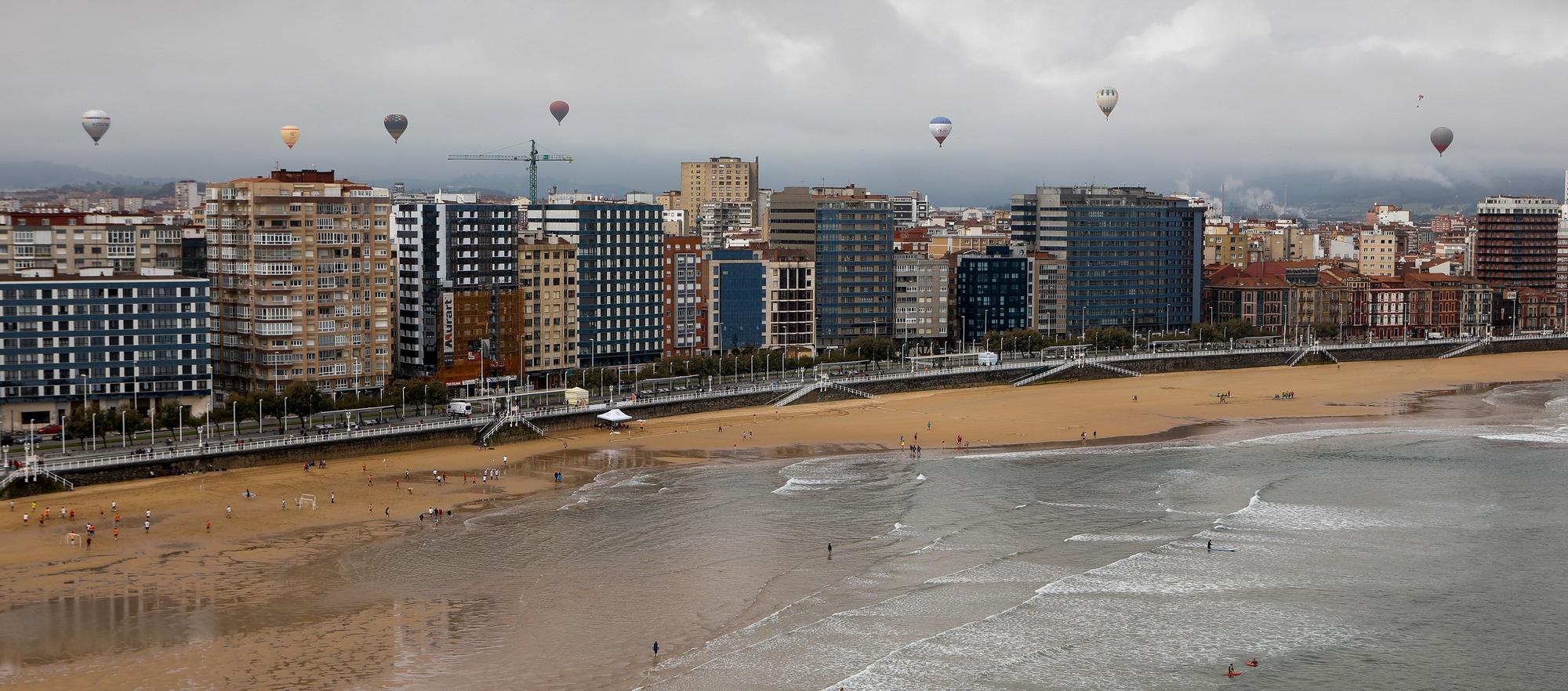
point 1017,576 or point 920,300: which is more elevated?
point 920,300

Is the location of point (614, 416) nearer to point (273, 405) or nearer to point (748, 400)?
point (748, 400)

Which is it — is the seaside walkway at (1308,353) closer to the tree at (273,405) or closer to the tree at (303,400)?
the tree at (303,400)

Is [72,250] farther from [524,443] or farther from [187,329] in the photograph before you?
[524,443]

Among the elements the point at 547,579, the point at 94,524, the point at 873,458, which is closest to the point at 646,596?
the point at 547,579

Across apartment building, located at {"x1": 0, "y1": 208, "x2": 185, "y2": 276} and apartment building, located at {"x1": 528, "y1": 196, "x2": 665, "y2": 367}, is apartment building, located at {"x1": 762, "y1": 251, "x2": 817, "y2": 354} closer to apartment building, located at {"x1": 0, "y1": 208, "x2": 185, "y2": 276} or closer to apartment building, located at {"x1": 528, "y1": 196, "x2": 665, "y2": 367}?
apartment building, located at {"x1": 528, "y1": 196, "x2": 665, "y2": 367}

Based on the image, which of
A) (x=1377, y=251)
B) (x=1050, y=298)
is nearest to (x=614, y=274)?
(x=1050, y=298)

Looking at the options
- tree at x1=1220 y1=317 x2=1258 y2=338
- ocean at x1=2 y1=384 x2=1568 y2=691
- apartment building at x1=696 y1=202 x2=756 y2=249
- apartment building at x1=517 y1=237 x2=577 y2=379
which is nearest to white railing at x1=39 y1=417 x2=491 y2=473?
ocean at x1=2 y1=384 x2=1568 y2=691
